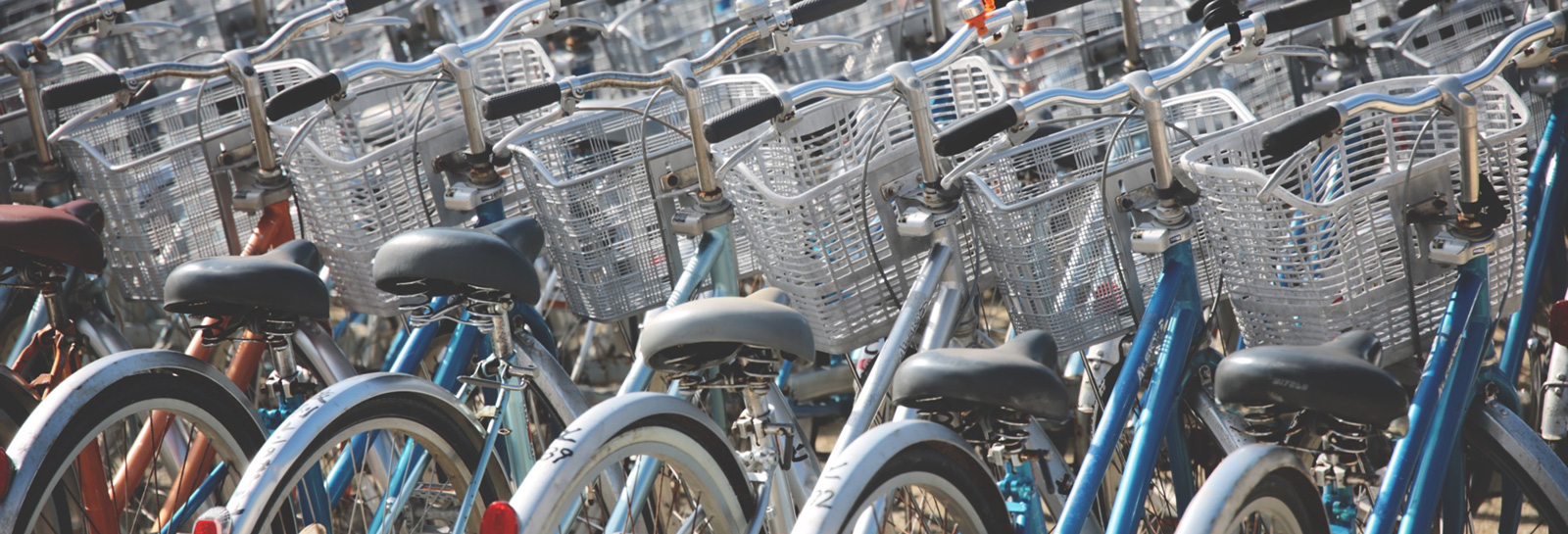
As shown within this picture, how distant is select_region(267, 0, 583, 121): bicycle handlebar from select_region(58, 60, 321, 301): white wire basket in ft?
1.52

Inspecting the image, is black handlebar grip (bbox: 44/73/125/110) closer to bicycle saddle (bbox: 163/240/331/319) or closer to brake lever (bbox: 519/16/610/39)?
bicycle saddle (bbox: 163/240/331/319)

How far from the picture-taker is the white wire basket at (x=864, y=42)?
209 inches

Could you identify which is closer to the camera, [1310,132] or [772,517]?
[1310,132]

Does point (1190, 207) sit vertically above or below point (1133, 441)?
above

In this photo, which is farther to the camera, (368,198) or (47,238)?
(368,198)

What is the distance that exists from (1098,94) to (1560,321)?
119 cm

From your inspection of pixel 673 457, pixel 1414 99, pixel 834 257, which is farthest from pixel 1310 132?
pixel 673 457

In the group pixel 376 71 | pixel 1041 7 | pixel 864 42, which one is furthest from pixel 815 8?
pixel 864 42

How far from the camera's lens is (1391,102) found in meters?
2.55

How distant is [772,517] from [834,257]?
0.62 meters

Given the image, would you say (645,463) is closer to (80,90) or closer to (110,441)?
(110,441)

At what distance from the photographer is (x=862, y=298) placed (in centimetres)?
309

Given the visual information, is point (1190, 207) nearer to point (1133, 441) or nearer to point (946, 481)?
point (1133, 441)

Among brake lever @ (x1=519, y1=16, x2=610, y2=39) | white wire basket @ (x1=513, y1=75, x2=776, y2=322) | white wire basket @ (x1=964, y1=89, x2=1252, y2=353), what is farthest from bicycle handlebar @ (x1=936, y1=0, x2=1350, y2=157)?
brake lever @ (x1=519, y1=16, x2=610, y2=39)
